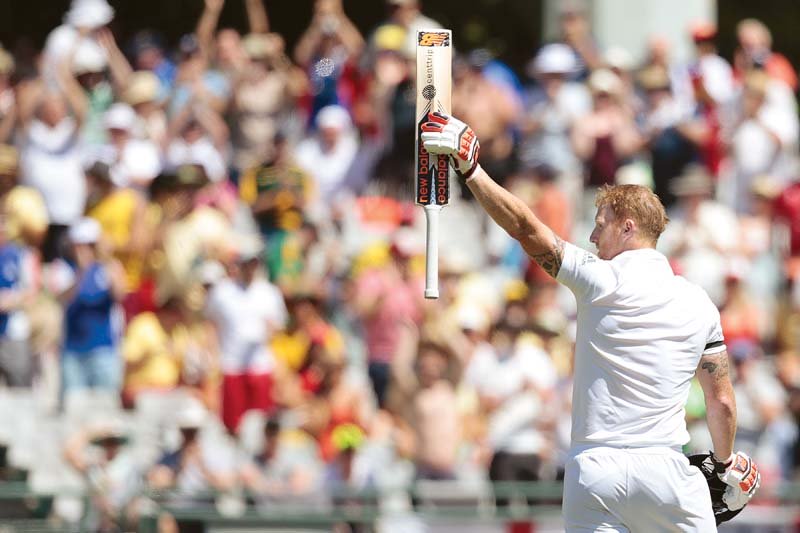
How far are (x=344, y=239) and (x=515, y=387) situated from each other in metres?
2.44

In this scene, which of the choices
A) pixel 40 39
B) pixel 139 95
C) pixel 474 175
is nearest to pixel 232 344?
pixel 139 95

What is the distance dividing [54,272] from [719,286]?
18.4 feet

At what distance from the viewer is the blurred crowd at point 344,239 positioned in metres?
13.6

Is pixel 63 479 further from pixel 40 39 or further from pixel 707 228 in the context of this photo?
pixel 40 39

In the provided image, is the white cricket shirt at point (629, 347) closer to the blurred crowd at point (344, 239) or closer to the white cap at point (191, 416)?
the blurred crowd at point (344, 239)

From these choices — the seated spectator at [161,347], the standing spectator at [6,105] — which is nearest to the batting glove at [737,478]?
the seated spectator at [161,347]

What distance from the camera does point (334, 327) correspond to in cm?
1455

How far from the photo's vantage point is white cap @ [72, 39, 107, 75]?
16.0m

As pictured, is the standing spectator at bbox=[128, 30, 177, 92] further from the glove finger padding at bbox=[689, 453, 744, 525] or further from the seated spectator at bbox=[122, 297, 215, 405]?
the glove finger padding at bbox=[689, 453, 744, 525]

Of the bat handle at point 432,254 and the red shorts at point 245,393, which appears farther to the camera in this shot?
the red shorts at point 245,393

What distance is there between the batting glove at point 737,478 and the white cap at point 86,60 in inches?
375

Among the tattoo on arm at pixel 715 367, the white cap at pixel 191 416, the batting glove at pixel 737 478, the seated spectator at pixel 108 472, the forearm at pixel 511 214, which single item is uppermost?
the forearm at pixel 511 214

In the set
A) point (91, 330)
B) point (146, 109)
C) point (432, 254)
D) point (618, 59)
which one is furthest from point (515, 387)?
point (432, 254)

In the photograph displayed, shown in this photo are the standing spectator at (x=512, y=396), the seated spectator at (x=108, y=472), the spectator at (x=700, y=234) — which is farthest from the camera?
the spectator at (x=700, y=234)
